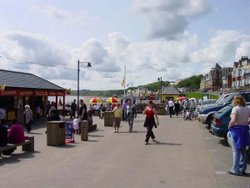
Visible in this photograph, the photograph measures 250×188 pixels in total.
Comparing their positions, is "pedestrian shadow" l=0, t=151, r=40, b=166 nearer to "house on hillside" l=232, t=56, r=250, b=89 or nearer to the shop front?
the shop front

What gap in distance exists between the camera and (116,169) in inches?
440

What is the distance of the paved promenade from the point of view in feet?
30.9

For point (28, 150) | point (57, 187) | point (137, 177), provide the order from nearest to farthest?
point (57, 187)
point (137, 177)
point (28, 150)

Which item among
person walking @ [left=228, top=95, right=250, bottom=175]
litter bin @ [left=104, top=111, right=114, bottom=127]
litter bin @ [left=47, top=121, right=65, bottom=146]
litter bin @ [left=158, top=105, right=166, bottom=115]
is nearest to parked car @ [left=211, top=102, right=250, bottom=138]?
person walking @ [left=228, top=95, right=250, bottom=175]

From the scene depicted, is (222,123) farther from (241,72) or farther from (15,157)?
(241,72)

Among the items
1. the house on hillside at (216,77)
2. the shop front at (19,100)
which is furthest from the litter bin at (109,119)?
the house on hillside at (216,77)

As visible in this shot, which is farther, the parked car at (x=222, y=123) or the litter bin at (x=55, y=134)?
the litter bin at (x=55, y=134)

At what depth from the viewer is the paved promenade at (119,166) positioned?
9422 millimetres

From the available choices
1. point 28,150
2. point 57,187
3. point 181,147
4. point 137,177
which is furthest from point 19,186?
point 181,147

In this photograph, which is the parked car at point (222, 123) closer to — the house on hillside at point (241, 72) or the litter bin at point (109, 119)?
the litter bin at point (109, 119)

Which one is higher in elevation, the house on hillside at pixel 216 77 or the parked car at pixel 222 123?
the house on hillside at pixel 216 77

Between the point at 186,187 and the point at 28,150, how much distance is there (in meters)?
7.49

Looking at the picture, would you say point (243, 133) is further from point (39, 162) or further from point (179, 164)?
point (39, 162)

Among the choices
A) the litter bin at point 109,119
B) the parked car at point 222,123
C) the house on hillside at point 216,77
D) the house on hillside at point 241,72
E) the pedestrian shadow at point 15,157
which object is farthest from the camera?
the house on hillside at point 216,77
